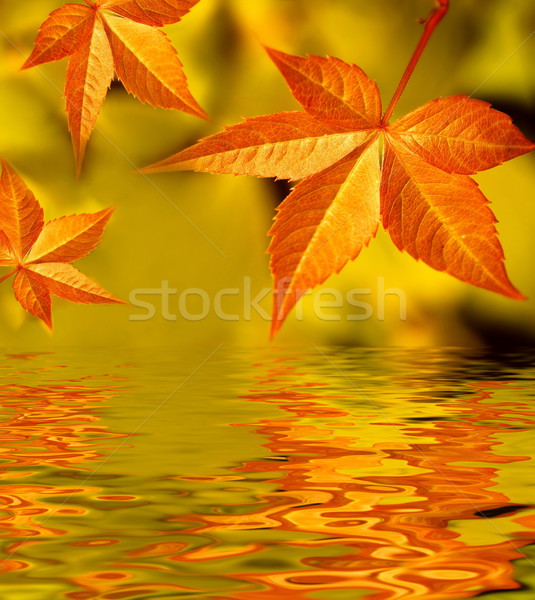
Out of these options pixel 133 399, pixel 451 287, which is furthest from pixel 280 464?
pixel 451 287

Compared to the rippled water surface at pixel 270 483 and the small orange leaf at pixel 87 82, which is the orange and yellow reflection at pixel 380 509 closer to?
the rippled water surface at pixel 270 483

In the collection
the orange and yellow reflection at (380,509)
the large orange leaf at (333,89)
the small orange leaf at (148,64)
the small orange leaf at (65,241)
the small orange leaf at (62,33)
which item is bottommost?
the orange and yellow reflection at (380,509)

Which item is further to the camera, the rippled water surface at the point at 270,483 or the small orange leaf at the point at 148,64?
the small orange leaf at the point at 148,64

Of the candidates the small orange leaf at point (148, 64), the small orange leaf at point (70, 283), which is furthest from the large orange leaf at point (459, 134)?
the small orange leaf at point (70, 283)

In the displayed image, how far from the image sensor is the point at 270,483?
32cm

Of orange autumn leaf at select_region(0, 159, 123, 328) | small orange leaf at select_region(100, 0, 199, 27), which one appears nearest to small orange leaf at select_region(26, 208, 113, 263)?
orange autumn leaf at select_region(0, 159, 123, 328)

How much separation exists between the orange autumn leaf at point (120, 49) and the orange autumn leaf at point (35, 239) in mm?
75

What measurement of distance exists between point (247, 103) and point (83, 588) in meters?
0.46

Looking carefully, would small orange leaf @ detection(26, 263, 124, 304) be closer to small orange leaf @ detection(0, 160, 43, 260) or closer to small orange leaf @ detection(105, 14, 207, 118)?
small orange leaf @ detection(0, 160, 43, 260)

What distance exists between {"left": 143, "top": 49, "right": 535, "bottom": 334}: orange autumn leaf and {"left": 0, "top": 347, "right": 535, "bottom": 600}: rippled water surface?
3.2 inches

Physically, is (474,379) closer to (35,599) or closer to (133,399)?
(133,399)

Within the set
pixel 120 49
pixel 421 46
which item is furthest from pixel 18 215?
pixel 421 46

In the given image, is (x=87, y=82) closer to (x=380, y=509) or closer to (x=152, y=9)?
(x=152, y=9)

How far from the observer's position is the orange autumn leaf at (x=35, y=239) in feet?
1.49
